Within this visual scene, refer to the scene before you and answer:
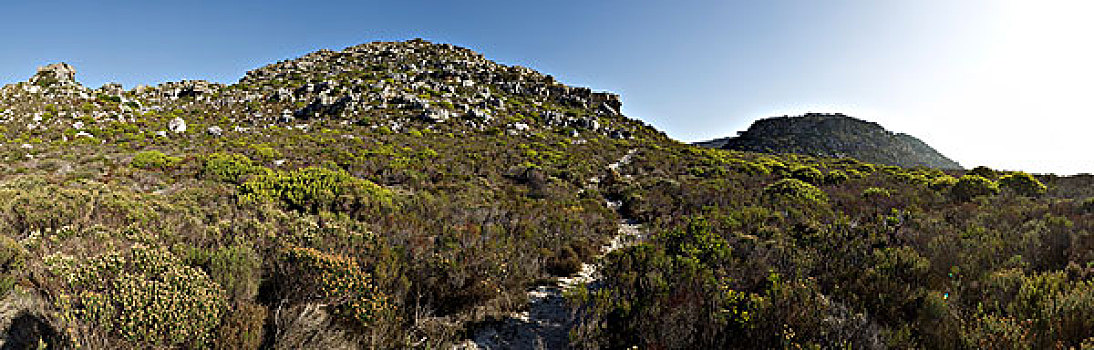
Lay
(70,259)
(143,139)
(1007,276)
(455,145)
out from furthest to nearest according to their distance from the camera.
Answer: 1. (455,145)
2. (143,139)
3. (1007,276)
4. (70,259)

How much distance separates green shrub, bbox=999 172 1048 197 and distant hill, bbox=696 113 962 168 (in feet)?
133

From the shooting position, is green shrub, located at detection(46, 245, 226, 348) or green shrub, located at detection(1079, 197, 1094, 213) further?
green shrub, located at detection(1079, 197, 1094, 213)

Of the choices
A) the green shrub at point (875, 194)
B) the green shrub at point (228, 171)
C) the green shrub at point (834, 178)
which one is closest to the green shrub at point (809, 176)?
the green shrub at point (834, 178)

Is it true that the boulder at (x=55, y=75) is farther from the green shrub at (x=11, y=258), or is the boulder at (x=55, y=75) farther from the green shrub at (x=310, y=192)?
the green shrub at (x=11, y=258)

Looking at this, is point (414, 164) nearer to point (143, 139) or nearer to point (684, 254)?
point (684, 254)

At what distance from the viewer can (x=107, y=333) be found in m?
2.71

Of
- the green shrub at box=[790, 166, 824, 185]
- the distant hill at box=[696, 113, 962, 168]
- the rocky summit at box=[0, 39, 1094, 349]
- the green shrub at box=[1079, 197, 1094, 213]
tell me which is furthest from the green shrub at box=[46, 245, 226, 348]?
the distant hill at box=[696, 113, 962, 168]

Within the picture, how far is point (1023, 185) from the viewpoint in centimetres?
1481

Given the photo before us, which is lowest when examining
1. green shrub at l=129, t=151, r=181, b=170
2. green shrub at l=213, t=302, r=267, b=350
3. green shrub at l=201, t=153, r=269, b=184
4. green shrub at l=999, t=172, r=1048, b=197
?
green shrub at l=213, t=302, r=267, b=350

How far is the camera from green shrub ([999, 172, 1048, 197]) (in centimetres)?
1415

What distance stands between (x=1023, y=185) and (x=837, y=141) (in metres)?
53.9

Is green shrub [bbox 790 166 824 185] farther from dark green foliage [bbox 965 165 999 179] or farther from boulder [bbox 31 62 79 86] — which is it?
boulder [bbox 31 62 79 86]

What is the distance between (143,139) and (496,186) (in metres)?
21.3

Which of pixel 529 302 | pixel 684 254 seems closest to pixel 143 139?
pixel 529 302
